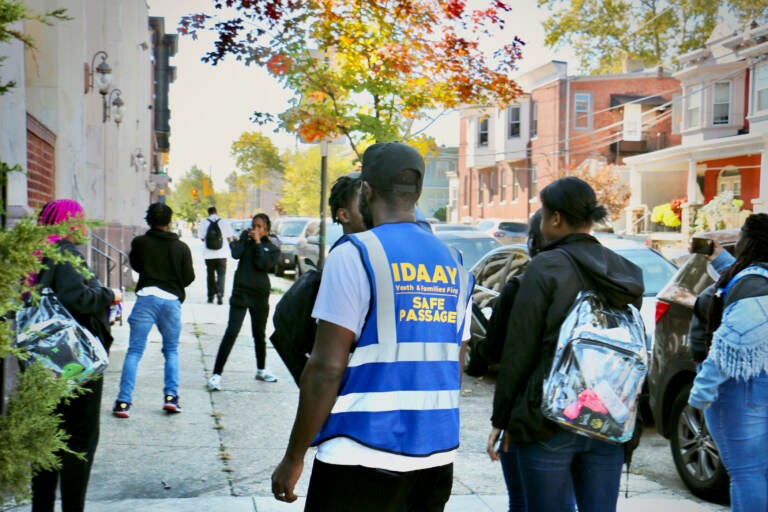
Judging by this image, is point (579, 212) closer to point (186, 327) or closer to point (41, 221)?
point (41, 221)

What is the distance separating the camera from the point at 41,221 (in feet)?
14.1

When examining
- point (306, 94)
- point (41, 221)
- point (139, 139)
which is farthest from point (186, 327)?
point (139, 139)

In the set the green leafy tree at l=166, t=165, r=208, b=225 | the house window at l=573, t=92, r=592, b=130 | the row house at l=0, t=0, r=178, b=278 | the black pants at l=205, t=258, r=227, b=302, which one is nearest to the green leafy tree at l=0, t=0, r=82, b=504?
the row house at l=0, t=0, r=178, b=278

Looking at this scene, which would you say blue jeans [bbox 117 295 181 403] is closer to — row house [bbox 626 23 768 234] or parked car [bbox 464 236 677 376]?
parked car [bbox 464 236 677 376]

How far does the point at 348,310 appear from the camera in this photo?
2.61 metres

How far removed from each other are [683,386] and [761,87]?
1049 inches

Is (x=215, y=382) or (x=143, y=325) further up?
(x=143, y=325)

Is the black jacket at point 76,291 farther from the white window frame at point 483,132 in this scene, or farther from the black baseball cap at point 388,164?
the white window frame at point 483,132

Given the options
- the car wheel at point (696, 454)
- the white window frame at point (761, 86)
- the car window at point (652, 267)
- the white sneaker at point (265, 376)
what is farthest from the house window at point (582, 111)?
the car wheel at point (696, 454)

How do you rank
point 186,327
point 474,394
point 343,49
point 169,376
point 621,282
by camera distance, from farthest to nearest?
point 186,327 < point 343,49 < point 474,394 < point 169,376 < point 621,282

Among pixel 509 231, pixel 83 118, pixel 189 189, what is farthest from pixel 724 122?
pixel 189 189

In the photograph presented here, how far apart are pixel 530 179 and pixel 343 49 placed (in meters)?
34.9

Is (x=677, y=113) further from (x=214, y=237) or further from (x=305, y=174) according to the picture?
(x=305, y=174)

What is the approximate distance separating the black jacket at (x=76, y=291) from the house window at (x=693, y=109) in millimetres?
32678
